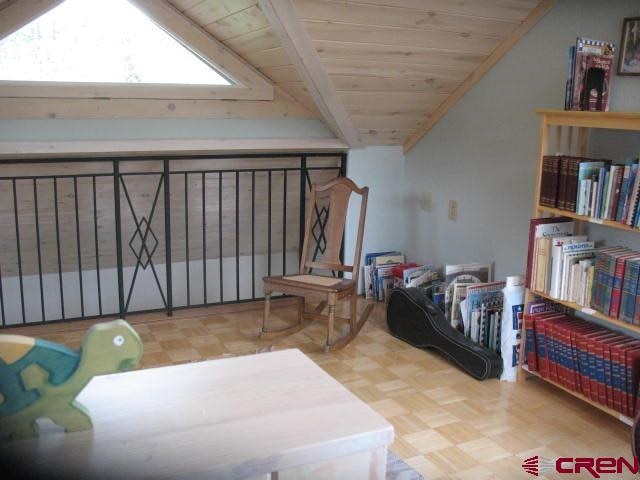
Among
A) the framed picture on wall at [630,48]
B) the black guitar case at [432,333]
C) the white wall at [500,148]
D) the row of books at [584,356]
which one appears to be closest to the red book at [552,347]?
the row of books at [584,356]

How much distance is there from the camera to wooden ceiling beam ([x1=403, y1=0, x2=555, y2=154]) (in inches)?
128

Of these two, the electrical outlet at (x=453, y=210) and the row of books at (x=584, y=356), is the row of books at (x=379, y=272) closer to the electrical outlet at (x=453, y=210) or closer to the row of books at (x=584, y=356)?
the electrical outlet at (x=453, y=210)

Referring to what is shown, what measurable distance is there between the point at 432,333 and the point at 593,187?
1.14m

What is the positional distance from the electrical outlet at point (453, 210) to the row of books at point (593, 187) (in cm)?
107

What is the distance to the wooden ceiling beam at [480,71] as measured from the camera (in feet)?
10.6

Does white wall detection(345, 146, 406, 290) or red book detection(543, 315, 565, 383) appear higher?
white wall detection(345, 146, 406, 290)

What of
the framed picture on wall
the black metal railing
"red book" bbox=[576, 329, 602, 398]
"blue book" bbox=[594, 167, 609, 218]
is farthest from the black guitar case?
the framed picture on wall

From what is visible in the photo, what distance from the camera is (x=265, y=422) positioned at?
1.52 metres

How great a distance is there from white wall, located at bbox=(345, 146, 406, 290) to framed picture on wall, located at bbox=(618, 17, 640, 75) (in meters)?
1.82

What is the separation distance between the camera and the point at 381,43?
3.25 meters

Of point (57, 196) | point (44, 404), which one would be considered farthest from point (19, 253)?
point (44, 404)

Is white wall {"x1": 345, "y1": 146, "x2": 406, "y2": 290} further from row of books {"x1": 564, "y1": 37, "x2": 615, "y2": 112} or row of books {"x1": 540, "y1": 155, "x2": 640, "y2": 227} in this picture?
row of books {"x1": 564, "y1": 37, "x2": 615, "y2": 112}

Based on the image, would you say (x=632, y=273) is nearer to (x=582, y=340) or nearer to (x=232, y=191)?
(x=582, y=340)

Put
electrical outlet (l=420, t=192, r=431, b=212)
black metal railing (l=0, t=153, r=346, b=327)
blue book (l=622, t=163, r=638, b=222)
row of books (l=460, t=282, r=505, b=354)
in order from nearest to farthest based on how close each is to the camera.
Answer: blue book (l=622, t=163, r=638, b=222) → row of books (l=460, t=282, r=505, b=354) → black metal railing (l=0, t=153, r=346, b=327) → electrical outlet (l=420, t=192, r=431, b=212)
